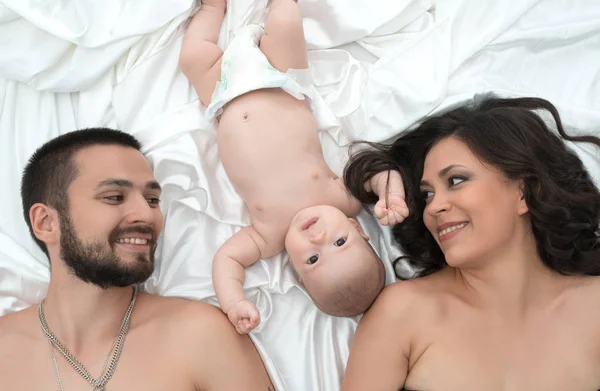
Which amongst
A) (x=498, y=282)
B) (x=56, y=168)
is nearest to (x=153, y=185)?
(x=56, y=168)

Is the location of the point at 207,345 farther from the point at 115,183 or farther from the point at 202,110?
the point at 202,110

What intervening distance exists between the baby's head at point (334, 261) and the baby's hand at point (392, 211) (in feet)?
0.44

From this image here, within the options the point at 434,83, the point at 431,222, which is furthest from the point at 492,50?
the point at 431,222

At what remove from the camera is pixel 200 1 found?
305 centimetres

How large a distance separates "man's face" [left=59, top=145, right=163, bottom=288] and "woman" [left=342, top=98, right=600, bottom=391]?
0.98m

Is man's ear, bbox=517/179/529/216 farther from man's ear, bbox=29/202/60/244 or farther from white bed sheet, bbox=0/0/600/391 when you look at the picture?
man's ear, bbox=29/202/60/244

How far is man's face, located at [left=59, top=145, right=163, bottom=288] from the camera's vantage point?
2.46 metres

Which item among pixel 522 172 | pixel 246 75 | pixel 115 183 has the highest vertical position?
pixel 246 75

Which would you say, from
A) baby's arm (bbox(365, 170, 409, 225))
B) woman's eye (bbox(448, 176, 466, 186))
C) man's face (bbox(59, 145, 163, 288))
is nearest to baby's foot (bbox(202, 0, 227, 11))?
man's face (bbox(59, 145, 163, 288))

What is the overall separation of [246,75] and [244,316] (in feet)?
3.57

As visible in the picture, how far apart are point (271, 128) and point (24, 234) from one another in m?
1.28

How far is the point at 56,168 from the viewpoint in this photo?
8.53 ft

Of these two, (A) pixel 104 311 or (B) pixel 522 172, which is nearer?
(B) pixel 522 172

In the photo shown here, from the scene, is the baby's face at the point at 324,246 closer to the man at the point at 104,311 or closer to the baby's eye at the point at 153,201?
the man at the point at 104,311
